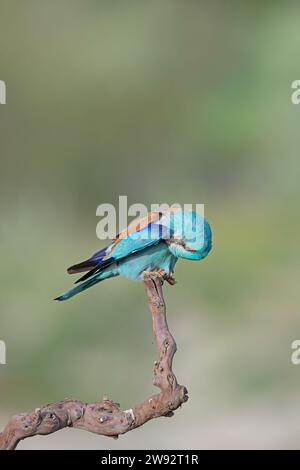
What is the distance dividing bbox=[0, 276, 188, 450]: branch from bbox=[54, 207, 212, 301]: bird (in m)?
0.62

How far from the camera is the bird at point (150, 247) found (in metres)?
2.88

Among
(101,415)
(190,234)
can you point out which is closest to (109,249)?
(190,234)

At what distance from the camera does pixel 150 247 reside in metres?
2.97

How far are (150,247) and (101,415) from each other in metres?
0.83

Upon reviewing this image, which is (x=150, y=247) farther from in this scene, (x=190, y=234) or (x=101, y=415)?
(x=101, y=415)

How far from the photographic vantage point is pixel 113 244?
2.99 metres

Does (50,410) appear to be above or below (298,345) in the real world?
below

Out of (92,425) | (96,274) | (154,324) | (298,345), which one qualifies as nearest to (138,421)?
(92,425)

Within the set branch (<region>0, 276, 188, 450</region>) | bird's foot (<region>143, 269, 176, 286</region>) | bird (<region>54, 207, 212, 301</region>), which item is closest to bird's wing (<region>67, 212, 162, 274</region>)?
bird (<region>54, 207, 212, 301</region>)

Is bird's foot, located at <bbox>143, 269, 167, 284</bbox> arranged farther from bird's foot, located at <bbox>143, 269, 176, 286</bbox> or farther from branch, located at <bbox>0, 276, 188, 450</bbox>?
branch, located at <bbox>0, 276, 188, 450</bbox>
